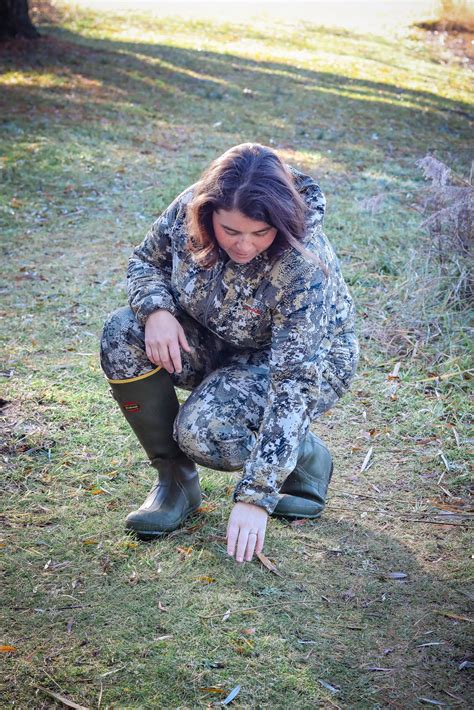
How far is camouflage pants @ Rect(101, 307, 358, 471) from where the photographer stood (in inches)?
98.2

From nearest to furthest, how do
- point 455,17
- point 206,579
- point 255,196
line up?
point 255,196 → point 206,579 → point 455,17

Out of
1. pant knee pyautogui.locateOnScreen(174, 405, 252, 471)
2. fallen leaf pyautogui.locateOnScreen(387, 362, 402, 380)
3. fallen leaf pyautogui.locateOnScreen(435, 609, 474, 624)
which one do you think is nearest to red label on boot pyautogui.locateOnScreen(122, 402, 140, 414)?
pant knee pyautogui.locateOnScreen(174, 405, 252, 471)

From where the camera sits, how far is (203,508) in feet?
9.27

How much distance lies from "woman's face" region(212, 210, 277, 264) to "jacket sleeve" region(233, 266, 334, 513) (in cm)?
18

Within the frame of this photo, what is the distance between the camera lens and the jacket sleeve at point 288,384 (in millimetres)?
2082

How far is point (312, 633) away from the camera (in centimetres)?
226

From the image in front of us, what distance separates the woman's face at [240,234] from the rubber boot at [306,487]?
2.68 feet

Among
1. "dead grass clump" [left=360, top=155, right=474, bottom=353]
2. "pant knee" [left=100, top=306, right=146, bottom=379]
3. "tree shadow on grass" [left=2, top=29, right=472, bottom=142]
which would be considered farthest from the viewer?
"tree shadow on grass" [left=2, top=29, right=472, bottom=142]

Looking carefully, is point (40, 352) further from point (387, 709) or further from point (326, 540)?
point (387, 709)

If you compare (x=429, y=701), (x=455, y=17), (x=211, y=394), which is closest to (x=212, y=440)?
(x=211, y=394)

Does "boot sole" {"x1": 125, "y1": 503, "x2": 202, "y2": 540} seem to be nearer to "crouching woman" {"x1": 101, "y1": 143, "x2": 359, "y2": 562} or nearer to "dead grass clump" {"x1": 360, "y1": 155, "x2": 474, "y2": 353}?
"crouching woman" {"x1": 101, "y1": 143, "x2": 359, "y2": 562}

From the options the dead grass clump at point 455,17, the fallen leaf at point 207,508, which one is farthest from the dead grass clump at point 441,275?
the dead grass clump at point 455,17

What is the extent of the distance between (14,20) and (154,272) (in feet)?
32.9

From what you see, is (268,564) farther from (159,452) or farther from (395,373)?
(395,373)
